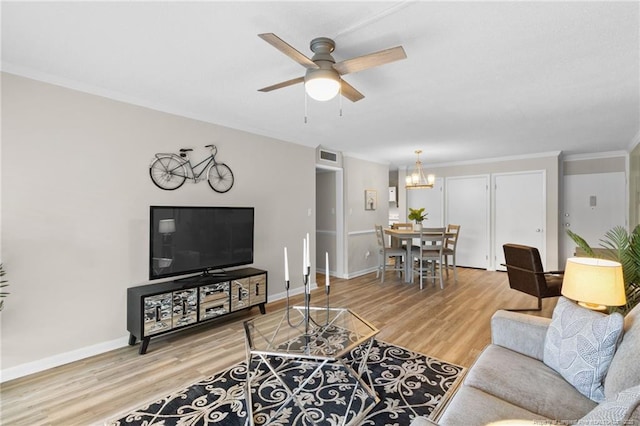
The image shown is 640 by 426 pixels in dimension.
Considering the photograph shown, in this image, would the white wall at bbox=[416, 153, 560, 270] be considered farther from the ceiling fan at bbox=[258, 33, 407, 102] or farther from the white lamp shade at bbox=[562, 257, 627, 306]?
the ceiling fan at bbox=[258, 33, 407, 102]

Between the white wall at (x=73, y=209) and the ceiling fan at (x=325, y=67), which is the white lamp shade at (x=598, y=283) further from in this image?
the white wall at (x=73, y=209)

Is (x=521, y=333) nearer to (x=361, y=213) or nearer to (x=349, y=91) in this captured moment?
(x=349, y=91)

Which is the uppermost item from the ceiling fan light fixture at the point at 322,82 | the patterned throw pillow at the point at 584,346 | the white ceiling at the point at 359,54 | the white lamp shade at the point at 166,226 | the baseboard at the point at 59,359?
the white ceiling at the point at 359,54

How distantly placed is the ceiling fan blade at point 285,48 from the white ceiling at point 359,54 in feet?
0.71

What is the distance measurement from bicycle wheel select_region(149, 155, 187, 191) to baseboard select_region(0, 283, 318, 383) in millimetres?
1531

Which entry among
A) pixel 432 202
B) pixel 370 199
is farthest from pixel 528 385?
pixel 432 202

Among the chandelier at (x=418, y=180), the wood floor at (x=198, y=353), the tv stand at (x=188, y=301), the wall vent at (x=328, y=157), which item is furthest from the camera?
the chandelier at (x=418, y=180)

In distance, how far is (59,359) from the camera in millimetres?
2594

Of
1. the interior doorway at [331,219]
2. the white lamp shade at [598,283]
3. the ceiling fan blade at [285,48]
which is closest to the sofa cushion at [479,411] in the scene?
the white lamp shade at [598,283]

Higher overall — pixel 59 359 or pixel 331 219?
pixel 331 219

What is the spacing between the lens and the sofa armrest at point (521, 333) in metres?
1.83

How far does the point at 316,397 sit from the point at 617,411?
1721 mm

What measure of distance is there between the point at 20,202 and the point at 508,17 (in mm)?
3653

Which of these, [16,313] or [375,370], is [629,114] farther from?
[16,313]
